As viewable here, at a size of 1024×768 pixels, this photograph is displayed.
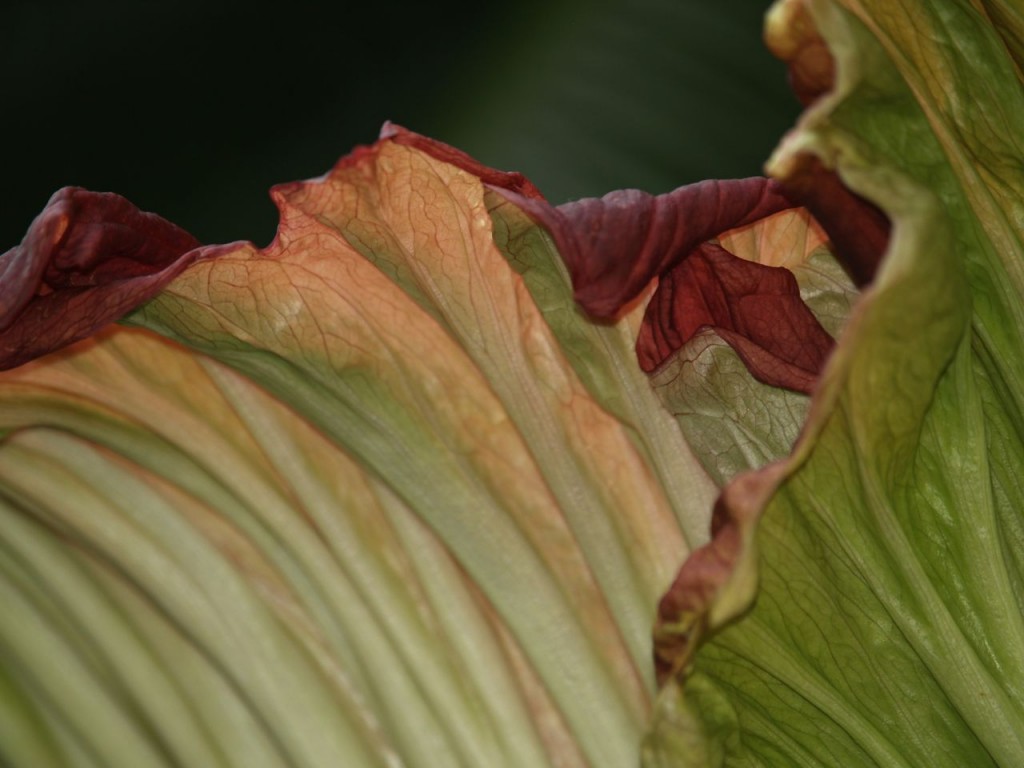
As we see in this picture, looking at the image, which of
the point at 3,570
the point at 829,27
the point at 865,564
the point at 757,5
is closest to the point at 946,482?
the point at 865,564

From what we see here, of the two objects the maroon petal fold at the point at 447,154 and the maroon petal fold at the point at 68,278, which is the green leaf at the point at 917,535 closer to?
the maroon petal fold at the point at 447,154

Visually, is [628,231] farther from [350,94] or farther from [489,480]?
[350,94]

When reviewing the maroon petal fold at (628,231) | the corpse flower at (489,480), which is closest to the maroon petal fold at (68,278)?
the corpse flower at (489,480)

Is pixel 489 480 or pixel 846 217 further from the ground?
pixel 846 217

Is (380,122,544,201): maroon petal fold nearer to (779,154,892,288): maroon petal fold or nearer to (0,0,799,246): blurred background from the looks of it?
(779,154,892,288): maroon petal fold

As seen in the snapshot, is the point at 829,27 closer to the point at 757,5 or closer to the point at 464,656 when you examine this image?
the point at 464,656

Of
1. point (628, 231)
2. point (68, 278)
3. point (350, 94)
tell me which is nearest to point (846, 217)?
point (628, 231)

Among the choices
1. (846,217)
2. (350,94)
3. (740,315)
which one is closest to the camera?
(846,217)
